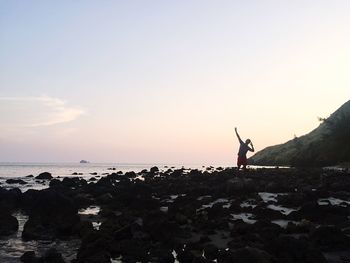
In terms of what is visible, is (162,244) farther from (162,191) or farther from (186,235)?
(162,191)

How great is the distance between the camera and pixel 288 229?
15.1 metres

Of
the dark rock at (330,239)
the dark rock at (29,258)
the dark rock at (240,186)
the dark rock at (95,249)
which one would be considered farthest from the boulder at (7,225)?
the dark rock at (240,186)

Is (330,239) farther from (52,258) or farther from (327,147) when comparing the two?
(327,147)

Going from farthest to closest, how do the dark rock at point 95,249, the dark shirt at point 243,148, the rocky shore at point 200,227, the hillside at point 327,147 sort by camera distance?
the hillside at point 327,147 < the dark shirt at point 243,148 < the rocky shore at point 200,227 < the dark rock at point 95,249

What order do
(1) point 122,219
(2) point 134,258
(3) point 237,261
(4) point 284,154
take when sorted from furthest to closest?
(4) point 284,154 < (1) point 122,219 < (2) point 134,258 < (3) point 237,261

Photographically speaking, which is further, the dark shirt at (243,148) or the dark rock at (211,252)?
the dark shirt at (243,148)

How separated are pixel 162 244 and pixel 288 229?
4.26m

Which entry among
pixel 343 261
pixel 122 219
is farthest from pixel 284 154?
pixel 343 261

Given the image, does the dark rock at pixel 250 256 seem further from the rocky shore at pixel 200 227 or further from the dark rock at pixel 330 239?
the dark rock at pixel 330 239

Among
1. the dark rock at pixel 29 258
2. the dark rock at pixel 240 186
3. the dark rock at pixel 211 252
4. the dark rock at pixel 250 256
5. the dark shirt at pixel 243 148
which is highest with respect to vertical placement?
the dark shirt at pixel 243 148

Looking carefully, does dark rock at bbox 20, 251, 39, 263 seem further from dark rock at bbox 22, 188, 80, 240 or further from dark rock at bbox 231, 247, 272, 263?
dark rock at bbox 231, 247, 272, 263

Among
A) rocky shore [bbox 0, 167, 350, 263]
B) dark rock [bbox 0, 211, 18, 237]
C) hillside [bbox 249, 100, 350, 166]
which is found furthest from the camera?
hillside [bbox 249, 100, 350, 166]

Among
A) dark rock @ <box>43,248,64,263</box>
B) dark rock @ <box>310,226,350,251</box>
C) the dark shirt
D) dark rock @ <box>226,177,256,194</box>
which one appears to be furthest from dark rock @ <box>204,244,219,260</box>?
the dark shirt

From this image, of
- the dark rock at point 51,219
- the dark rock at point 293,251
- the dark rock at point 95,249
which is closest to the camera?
the dark rock at point 293,251
